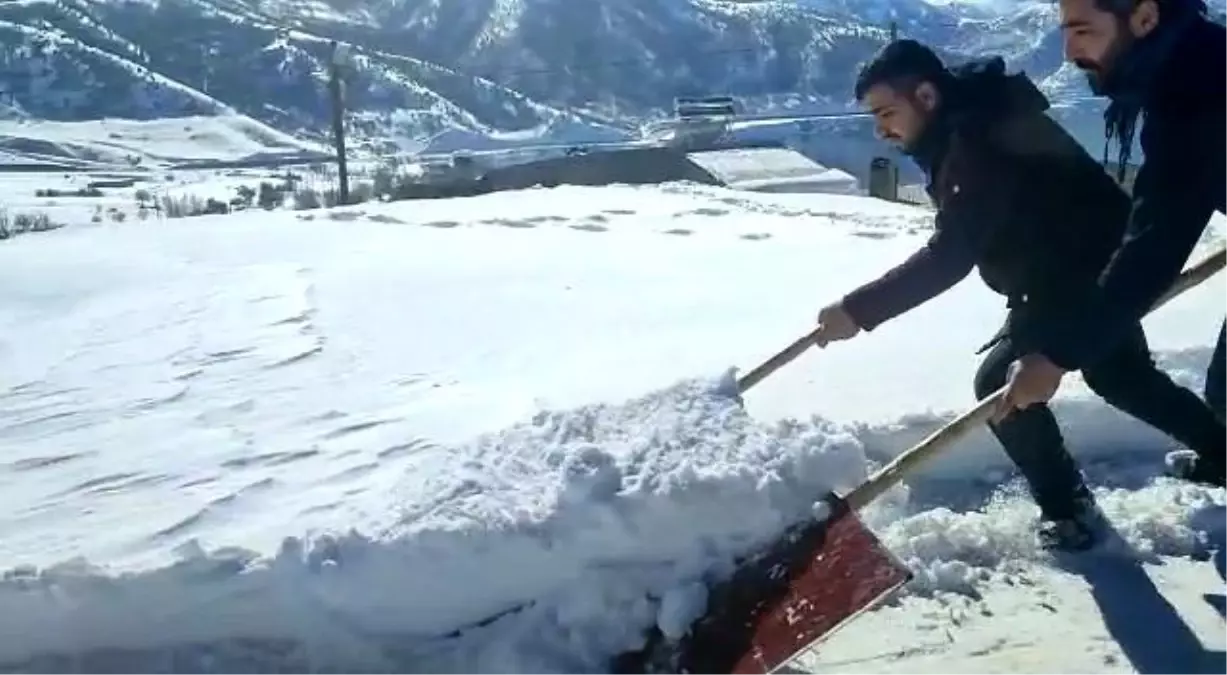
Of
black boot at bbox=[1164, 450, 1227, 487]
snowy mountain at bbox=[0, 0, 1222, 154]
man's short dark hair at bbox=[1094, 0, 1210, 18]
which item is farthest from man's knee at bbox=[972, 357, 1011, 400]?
snowy mountain at bbox=[0, 0, 1222, 154]

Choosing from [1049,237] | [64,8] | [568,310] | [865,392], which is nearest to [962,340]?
[865,392]

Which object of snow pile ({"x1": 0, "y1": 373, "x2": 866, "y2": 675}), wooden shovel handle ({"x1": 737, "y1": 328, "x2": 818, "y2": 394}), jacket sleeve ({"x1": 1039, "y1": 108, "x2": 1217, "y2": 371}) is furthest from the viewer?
wooden shovel handle ({"x1": 737, "y1": 328, "x2": 818, "y2": 394})

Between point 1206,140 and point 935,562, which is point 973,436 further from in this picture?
point 1206,140

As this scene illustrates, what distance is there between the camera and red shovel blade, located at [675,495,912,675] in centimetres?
221

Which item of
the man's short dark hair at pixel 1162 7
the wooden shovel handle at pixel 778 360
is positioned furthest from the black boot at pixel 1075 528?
the man's short dark hair at pixel 1162 7

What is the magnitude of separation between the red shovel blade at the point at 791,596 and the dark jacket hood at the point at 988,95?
2.86 ft

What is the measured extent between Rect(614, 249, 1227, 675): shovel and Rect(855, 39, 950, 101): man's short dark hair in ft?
2.16

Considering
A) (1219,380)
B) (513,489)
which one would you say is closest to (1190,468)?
(1219,380)

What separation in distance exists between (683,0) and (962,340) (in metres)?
114

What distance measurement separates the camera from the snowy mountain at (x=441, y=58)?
2790 inches

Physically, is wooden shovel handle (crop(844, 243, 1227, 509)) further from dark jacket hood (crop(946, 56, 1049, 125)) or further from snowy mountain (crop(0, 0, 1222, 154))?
snowy mountain (crop(0, 0, 1222, 154))

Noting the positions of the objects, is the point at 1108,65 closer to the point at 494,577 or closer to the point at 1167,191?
the point at 1167,191

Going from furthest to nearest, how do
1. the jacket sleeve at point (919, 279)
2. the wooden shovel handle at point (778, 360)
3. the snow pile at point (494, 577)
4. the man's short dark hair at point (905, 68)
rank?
the wooden shovel handle at point (778, 360)
the jacket sleeve at point (919, 279)
the man's short dark hair at point (905, 68)
the snow pile at point (494, 577)

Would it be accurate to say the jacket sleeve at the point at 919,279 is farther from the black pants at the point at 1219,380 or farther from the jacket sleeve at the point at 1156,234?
the black pants at the point at 1219,380
